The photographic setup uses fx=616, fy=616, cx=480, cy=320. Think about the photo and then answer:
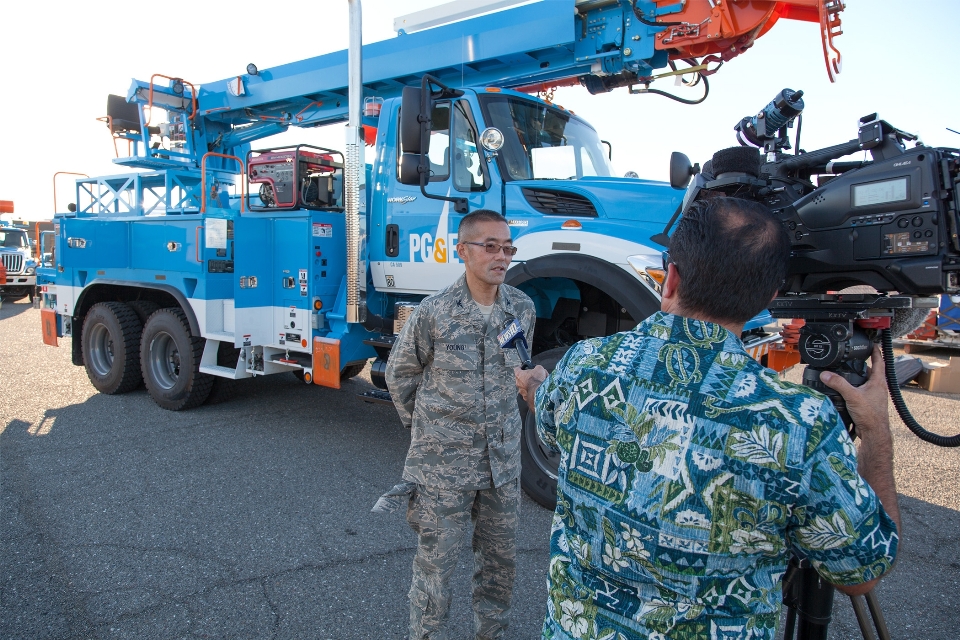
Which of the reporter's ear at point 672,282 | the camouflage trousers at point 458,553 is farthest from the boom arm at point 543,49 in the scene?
the reporter's ear at point 672,282

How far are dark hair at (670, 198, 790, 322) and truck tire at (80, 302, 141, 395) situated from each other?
6.99m

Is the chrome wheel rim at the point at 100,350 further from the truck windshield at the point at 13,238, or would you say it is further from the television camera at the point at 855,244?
the truck windshield at the point at 13,238

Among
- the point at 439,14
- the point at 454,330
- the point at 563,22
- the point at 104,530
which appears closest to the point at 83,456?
the point at 104,530

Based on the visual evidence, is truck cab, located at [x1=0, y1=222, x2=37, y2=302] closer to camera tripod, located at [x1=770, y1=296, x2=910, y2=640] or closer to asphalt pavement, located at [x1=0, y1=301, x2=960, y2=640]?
asphalt pavement, located at [x1=0, y1=301, x2=960, y2=640]

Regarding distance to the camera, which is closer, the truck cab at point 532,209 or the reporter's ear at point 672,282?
the reporter's ear at point 672,282

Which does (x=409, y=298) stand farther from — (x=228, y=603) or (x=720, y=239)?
(x=720, y=239)

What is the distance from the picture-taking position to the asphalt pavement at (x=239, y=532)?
279 cm

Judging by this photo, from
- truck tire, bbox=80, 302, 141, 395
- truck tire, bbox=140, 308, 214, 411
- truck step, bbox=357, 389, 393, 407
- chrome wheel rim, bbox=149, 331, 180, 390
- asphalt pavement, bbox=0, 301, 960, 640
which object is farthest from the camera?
truck tire, bbox=80, 302, 141, 395

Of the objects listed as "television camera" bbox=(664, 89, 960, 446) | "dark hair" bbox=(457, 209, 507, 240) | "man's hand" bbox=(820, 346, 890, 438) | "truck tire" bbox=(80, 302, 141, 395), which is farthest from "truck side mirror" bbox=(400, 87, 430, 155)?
"truck tire" bbox=(80, 302, 141, 395)

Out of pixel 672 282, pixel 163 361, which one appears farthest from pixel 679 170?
pixel 163 361

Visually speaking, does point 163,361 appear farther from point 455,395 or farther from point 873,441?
point 873,441

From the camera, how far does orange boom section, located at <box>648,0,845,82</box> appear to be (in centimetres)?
403

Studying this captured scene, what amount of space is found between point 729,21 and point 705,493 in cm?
416

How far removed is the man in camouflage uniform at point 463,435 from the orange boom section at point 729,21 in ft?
8.99
